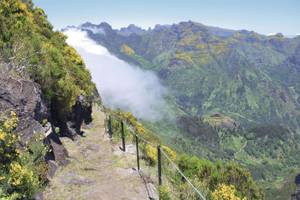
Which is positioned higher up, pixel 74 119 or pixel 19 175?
pixel 19 175

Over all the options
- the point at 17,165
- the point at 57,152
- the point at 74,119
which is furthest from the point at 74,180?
the point at 74,119

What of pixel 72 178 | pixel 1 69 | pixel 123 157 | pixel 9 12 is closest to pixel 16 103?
pixel 1 69

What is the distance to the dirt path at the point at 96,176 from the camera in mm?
14413

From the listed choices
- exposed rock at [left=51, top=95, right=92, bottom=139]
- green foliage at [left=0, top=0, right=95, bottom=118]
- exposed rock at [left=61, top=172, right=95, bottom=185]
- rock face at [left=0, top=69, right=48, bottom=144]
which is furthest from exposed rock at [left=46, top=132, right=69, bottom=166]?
exposed rock at [left=51, top=95, right=92, bottom=139]

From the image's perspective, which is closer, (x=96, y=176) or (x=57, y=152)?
(x=96, y=176)

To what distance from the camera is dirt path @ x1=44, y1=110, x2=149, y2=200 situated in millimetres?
14413

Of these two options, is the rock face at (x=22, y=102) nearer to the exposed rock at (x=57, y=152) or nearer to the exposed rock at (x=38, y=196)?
the exposed rock at (x=57, y=152)

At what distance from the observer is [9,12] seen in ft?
80.4

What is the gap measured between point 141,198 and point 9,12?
667 inches

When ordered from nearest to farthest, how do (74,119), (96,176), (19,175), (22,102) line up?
1. (19,175)
2. (22,102)
3. (96,176)
4. (74,119)

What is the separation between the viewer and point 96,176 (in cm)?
1659

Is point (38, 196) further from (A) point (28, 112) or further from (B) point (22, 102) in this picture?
(B) point (22, 102)

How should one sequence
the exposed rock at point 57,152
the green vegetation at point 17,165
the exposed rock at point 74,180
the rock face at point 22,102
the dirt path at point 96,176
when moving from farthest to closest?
the exposed rock at point 57,152, the exposed rock at point 74,180, the dirt path at point 96,176, the rock face at point 22,102, the green vegetation at point 17,165

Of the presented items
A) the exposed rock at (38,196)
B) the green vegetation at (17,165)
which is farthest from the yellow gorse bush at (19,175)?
the exposed rock at (38,196)
